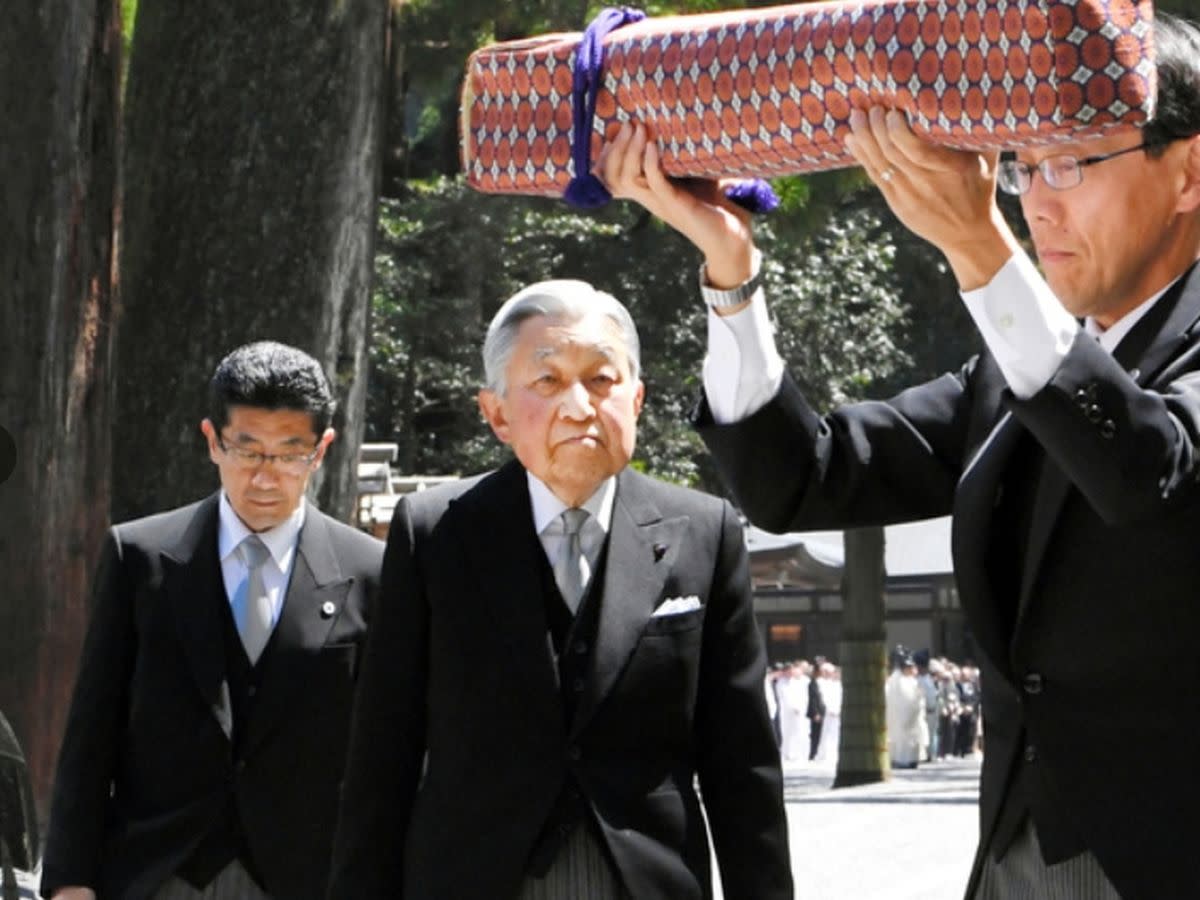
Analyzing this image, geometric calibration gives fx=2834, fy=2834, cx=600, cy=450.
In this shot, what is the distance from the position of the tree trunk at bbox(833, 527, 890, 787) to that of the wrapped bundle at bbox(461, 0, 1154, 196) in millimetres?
23213

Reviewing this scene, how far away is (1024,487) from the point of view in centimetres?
379

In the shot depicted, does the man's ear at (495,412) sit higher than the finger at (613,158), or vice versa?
the finger at (613,158)

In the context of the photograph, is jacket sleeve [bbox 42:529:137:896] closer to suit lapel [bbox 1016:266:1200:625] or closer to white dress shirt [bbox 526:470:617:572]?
white dress shirt [bbox 526:470:617:572]

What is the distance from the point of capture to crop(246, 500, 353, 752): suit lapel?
6.07 m

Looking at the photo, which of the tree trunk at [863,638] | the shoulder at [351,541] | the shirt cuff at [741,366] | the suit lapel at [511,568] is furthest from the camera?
the tree trunk at [863,638]

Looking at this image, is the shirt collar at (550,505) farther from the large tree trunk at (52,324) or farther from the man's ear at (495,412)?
the large tree trunk at (52,324)

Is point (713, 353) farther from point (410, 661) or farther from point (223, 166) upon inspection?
point (223, 166)

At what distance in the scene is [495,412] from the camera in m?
5.25

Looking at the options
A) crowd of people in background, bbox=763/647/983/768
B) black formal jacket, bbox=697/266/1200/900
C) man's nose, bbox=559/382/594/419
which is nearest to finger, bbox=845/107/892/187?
black formal jacket, bbox=697/266/1200/900

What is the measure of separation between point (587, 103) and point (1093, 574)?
3.14 feet

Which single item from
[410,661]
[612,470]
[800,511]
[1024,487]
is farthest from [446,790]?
[1024,487]

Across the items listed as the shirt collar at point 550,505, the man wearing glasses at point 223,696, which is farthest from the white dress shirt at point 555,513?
the man wearing glasses at point 223,696

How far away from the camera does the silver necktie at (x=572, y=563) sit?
516 centimetres

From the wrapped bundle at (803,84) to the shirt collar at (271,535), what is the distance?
89.2 inches
